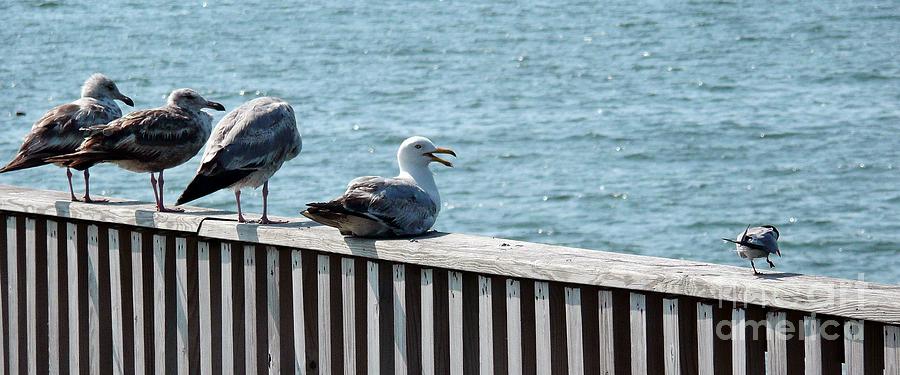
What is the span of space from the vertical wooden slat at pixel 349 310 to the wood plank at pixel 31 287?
1.25 m

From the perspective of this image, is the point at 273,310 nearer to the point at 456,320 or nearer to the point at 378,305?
the point at 378,305

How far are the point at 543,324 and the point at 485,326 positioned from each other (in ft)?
0.56

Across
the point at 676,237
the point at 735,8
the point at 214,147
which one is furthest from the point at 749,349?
the point at 735,8

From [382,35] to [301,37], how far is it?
66.3 inches

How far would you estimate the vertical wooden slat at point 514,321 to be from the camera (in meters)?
3.59

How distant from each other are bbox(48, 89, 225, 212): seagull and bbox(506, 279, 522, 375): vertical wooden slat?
1613 millimetres

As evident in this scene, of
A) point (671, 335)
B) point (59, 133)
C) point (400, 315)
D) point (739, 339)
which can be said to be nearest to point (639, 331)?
point (671, 335)

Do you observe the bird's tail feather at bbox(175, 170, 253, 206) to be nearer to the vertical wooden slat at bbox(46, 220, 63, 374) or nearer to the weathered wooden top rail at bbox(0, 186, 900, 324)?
the weathered wooden top rail at bbox(0, 186, 900, 324)

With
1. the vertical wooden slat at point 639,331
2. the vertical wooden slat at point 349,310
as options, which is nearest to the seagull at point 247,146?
the vertical wooden slat at point 349,310

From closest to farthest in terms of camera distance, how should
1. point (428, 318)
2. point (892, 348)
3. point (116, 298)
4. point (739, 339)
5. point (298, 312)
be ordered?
1. point (892, 348)
2. point (739, 339)
3. point (428, 318)
4. point (298, 312)
5. point (116, 298)

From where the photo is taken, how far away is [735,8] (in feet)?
104

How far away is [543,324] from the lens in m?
3.54

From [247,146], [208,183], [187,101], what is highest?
[187,101]

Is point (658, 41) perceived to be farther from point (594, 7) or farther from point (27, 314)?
point (27, 314)
